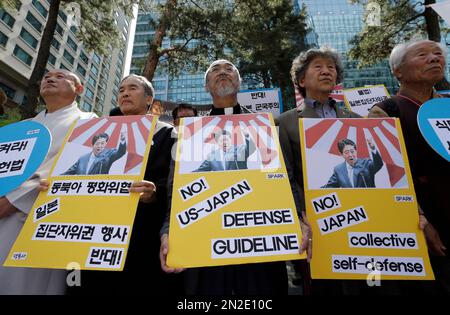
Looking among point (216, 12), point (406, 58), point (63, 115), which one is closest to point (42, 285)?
point (63, 115)

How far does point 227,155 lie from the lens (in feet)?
4.31

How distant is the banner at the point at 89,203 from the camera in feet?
3.69

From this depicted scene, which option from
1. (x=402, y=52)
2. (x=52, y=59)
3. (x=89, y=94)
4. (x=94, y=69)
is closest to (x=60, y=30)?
(x=52, y=59)

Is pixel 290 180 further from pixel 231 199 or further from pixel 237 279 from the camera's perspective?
pixel 237 279

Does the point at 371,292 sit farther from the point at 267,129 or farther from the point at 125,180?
the point at 125,180

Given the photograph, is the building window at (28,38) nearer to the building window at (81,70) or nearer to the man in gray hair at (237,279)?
the building window at (81,70)

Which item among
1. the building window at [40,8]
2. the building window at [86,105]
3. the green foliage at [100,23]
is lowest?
the green foliage at [100,23]

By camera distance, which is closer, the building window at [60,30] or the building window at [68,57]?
the building window at [60,30]

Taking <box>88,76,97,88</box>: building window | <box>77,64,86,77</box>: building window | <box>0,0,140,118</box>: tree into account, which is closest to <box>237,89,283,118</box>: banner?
<box>0,0,140,118</box>: tree

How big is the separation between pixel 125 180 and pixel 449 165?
1814mm

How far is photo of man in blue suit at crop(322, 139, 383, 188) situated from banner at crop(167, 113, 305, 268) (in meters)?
0.30

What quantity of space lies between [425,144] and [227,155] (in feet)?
3.97

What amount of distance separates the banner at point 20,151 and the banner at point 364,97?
4.70 metres

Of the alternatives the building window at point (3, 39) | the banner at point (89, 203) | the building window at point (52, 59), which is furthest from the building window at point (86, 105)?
the banner at point (89, 203)
